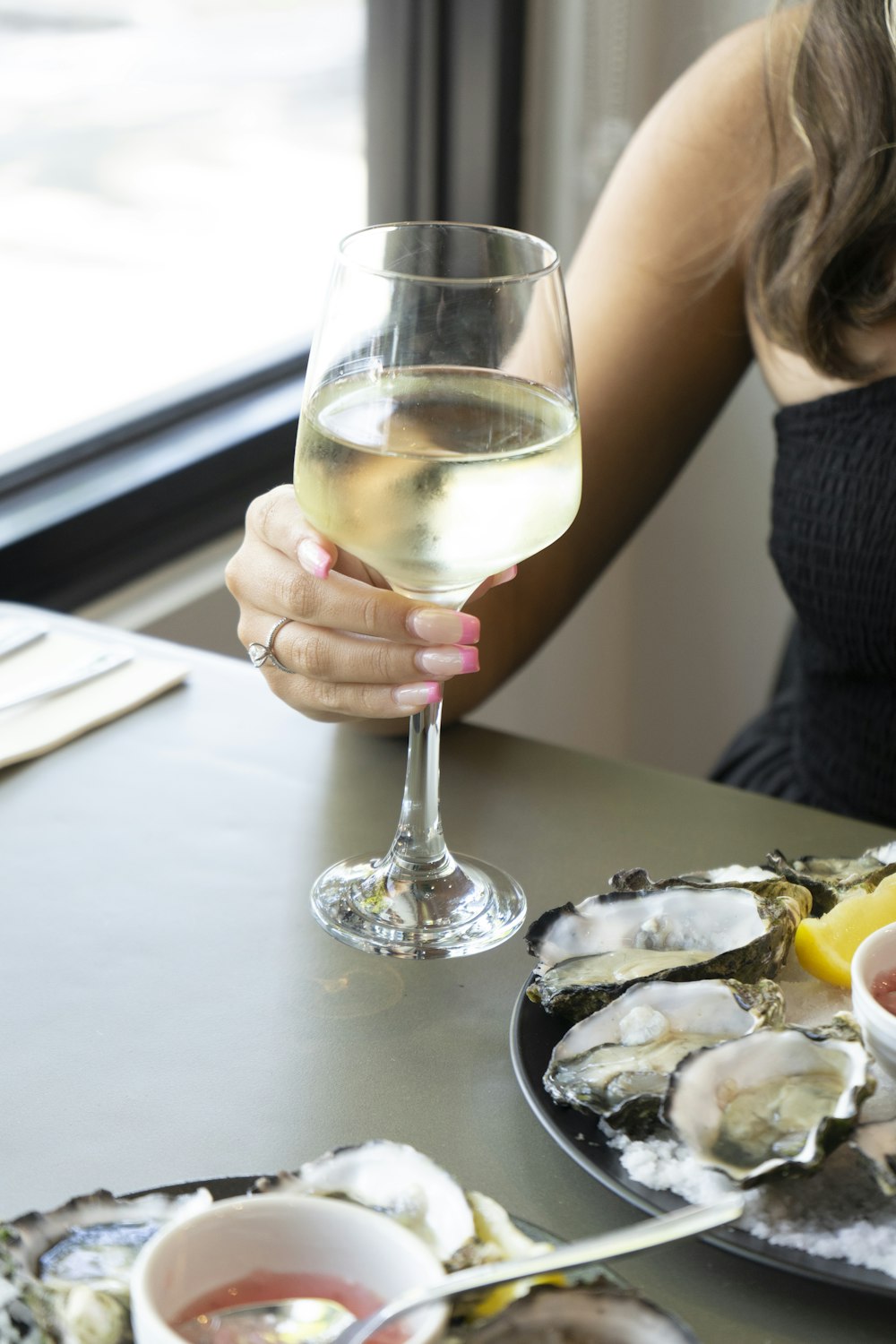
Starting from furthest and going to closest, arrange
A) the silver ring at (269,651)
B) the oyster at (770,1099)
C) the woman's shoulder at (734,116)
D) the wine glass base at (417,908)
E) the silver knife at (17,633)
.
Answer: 1. the woman's shoulder at (734,116)
2. the silver knife at (17,633)
3. the silver ring at (269,651)
4. the wine glass base at (417,908)
5. the oyster at (770,1099)

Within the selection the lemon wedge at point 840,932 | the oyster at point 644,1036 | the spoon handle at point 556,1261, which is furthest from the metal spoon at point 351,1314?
the lemon wedge at point 840,932

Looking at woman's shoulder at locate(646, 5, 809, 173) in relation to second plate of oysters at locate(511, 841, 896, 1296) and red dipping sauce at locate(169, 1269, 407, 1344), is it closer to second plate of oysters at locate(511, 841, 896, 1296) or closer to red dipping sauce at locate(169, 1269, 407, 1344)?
second plate of oysters at locate(511, 841, 896, 1296)

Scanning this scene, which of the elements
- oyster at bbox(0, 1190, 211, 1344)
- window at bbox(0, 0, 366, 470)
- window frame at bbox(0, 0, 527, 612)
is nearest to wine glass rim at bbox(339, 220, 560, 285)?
oyster at bbox(0, 1190, 211, 1344)

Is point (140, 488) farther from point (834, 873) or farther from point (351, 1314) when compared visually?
point (351, 1314)

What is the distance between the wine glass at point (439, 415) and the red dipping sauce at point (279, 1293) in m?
0.30

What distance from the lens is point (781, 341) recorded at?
118cm

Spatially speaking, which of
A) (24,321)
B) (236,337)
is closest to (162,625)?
(24,321)

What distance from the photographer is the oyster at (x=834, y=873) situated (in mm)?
660

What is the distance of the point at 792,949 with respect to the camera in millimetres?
629

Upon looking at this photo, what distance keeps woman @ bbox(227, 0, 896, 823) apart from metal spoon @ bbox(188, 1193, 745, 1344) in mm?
542

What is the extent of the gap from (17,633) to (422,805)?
0.41m

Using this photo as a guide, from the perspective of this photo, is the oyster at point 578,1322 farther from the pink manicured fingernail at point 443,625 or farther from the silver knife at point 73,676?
the silver knife at point 73,676

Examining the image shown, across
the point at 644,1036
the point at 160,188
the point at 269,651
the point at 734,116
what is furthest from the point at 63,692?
the point at 160,188

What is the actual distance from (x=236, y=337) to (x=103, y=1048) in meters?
1.37
